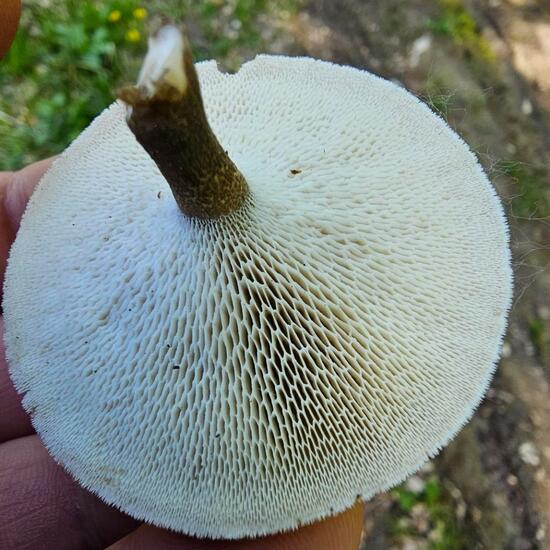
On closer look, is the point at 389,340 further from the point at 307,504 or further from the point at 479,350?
the point at 307,504

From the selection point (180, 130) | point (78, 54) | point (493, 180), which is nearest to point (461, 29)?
point (493, 180)

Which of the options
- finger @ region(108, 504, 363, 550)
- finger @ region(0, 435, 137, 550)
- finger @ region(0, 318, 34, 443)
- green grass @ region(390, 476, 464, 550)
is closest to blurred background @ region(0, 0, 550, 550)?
green grass @ region(390, 476, 464, 550)

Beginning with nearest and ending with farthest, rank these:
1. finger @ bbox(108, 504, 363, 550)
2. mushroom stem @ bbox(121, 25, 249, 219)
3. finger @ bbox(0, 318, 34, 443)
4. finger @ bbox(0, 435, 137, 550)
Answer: mushroom stem @ bbox(121, 25, 249, 219) < finger @ bbox(108, 504, 363, 550) < finger @ bbox(0, 435, 137, 550) < finger @ bbox(0, 318, 34, 443)

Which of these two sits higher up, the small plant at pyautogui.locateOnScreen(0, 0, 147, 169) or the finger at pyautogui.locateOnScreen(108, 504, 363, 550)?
the small plant at pyautogui.locateOnScreen(0, 0, 147, 169)

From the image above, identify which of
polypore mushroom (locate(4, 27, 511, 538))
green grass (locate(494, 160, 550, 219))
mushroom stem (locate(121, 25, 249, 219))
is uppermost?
mushroom stem (locate(121, 25, 249, 219))

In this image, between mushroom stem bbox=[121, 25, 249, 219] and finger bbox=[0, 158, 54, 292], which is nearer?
mushroom stem bbox=[121, 25, 249, 219]

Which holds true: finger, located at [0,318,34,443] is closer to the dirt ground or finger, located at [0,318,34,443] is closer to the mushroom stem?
the mushroom stem

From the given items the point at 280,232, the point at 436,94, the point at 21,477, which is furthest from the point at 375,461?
the point at 436,94

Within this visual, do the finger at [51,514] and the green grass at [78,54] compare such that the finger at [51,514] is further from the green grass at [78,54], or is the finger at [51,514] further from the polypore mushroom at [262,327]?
the green grass at [78,54]
